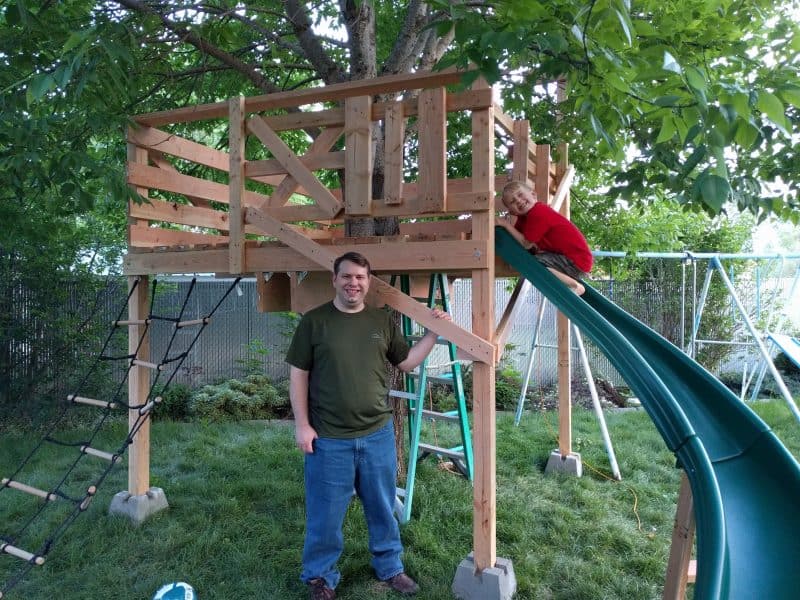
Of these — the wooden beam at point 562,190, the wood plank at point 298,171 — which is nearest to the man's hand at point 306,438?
the wood plank at point 298,171

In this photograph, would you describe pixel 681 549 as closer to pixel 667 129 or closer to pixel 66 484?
pixel 667 129

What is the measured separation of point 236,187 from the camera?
12.8 ft

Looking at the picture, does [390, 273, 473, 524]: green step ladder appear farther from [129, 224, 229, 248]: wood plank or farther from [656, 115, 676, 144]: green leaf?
[656, 115, 676, 144]: green leaf

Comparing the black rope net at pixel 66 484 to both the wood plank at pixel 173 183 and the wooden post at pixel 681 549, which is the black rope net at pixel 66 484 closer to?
the wood plank at pixel 173 183

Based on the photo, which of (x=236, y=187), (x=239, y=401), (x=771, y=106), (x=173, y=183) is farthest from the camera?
(x=239, y=401)

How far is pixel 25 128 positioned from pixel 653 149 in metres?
4.20

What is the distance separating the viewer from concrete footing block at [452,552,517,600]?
3.26 meters

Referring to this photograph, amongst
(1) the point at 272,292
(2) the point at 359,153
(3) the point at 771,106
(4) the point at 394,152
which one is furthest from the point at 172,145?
(3) the point at 771,106

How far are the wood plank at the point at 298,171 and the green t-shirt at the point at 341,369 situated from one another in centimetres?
69

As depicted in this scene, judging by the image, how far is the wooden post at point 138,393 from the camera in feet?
15.2

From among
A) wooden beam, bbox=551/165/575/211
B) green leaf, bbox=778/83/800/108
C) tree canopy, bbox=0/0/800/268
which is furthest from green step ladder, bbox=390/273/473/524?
green leaf, bbox=778/83/800/108

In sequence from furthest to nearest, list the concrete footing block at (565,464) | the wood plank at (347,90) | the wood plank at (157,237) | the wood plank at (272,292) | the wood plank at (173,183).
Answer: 1. the concrete footing block at (565,464)
2. the wood plank at (157,237)
3. the wood plank at (173,183)
4. the wood plank at (272,292)
5. the wood plank at (347,90)

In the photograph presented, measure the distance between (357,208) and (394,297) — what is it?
1.93ft

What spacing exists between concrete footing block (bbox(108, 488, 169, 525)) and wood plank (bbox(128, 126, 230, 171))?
2809mm
